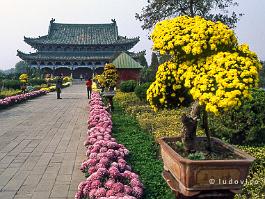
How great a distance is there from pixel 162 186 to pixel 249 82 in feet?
7.23

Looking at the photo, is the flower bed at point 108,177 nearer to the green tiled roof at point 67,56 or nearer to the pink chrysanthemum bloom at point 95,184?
the pink chrysanthemum bloom at point 95,184

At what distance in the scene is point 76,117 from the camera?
45.2 ft

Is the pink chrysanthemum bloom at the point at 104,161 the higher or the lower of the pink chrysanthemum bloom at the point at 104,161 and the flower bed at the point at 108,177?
the higher

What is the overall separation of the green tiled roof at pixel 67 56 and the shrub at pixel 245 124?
4798 cm

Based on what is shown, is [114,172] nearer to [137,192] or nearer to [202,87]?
[137,192]

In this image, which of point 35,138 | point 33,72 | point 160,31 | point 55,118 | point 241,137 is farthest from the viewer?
point 33,72

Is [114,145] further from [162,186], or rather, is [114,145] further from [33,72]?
[33,72]

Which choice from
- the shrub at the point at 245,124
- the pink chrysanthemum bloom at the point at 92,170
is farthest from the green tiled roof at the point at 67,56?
the pink chrysanthemum bloom at the point at 92,170

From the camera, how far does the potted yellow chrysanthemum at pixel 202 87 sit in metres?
3.70

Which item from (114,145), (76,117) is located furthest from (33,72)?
(114,145)

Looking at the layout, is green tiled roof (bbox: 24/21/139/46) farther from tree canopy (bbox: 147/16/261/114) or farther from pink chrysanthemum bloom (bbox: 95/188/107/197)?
pink chrysanthemum bloom (bbox: 95/188/107/197)

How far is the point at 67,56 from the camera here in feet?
185

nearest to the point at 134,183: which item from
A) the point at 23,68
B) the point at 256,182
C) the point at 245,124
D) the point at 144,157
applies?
the point at 256,182

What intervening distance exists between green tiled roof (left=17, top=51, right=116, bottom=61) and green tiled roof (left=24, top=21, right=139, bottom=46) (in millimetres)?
1592
